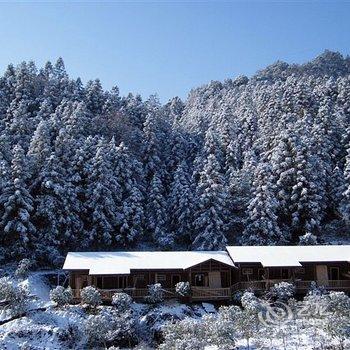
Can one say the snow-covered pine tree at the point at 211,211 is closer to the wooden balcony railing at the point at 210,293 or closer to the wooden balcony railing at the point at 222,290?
the wooden balcony railing at the point at 222,290

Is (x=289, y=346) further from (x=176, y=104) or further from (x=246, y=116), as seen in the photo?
(x=176, y=104)

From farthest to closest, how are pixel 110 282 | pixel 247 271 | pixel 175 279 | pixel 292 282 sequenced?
pixel 247 271 < pixel 175 279 < pixel 110 282 < pixel 292 282

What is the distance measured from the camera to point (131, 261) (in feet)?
129

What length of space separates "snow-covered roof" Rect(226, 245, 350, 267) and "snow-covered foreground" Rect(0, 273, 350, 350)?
224 inches

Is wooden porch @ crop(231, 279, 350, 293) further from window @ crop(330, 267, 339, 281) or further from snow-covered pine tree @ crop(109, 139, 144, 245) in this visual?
snow-covered pine tree @ crop(109, 139, 144, 245)

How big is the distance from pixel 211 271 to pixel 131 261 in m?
7.08

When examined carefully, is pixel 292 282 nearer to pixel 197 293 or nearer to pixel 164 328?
pixel 197 293

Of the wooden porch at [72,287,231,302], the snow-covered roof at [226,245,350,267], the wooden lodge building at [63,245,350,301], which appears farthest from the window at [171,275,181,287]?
the snow-covered roof at [226,245,350,267]

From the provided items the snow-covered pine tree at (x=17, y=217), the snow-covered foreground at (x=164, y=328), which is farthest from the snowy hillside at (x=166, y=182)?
the snow-covered foreground at (x=164, y=328)

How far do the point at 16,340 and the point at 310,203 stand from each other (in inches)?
1426

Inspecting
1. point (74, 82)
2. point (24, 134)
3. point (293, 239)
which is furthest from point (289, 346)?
point (74, 82)

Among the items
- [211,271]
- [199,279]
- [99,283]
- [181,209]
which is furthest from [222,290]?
[181,209]

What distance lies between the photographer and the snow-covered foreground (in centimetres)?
2734

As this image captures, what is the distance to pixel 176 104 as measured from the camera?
122312 mm
